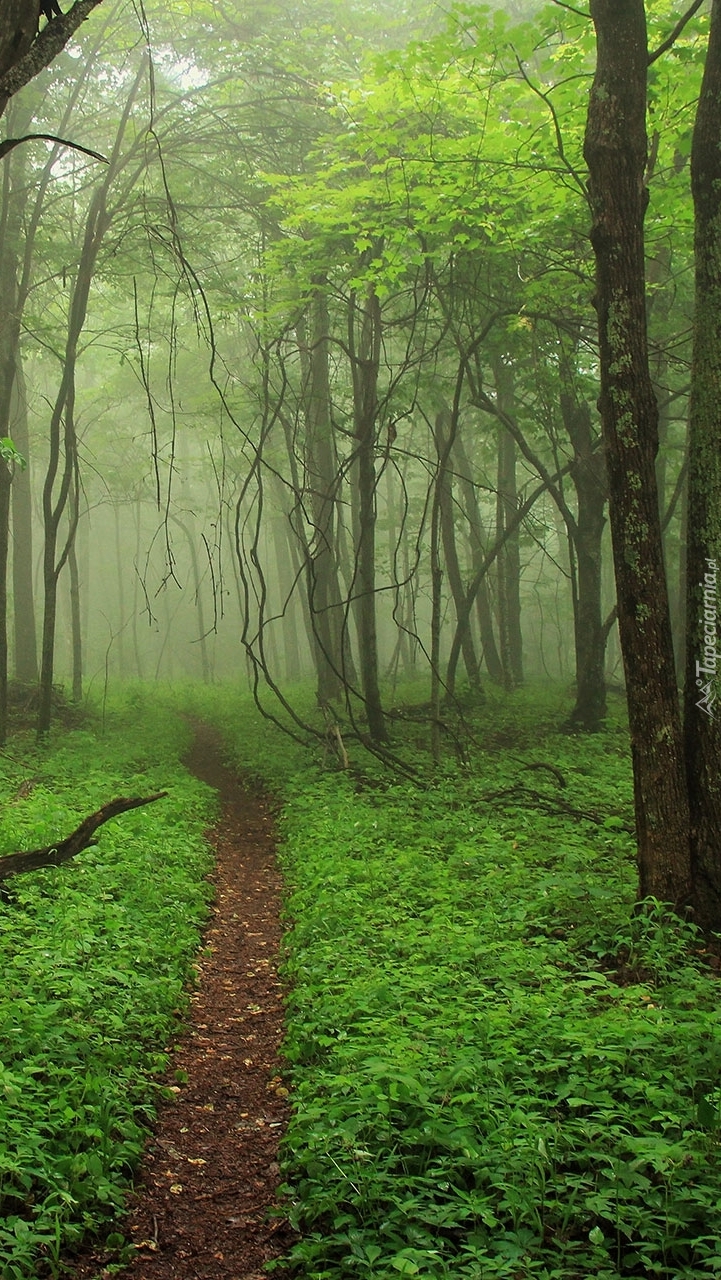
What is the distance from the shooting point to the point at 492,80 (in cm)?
847

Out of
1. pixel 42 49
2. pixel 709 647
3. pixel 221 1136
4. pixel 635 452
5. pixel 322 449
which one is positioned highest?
pixel 322 449

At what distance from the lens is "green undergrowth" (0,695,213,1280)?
11.0ft

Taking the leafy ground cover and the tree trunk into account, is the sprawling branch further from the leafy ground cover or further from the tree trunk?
the tree trunk

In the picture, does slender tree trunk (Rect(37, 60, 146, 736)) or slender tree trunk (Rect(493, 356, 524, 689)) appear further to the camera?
slender tree trunk (Rect(493, 356, 524, 689))

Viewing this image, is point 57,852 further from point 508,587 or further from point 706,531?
point 508,587

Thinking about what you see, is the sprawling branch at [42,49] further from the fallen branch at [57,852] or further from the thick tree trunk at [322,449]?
the thick tree trunk at [322,449]

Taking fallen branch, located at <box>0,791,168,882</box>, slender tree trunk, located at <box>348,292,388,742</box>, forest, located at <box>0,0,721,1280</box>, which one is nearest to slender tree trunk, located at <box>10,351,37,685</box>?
forest, located at <box>0,0,721,1280</box>

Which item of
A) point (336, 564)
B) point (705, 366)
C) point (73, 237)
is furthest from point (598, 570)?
point (73, 237)

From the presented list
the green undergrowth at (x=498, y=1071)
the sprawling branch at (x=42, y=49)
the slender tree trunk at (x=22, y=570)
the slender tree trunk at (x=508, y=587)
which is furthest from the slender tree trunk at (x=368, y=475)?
the sprawling branch at (x=42, y=49)

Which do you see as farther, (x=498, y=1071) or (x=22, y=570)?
(x=22, y=570)

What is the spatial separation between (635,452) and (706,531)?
695 millimetres

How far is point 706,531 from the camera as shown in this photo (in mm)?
5383

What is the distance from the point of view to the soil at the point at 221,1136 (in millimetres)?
3344

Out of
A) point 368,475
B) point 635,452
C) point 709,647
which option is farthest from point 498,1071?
point 368,475
